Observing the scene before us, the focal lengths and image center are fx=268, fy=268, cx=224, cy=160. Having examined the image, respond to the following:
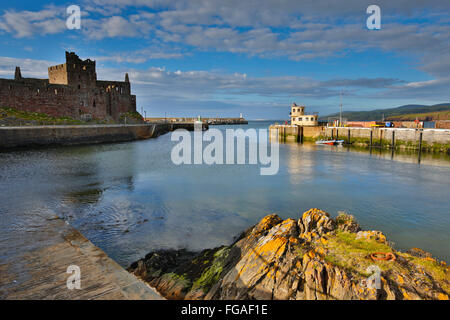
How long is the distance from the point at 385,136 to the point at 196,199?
42.0 meters

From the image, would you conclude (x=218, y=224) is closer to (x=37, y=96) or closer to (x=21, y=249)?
(x=21, y=249)

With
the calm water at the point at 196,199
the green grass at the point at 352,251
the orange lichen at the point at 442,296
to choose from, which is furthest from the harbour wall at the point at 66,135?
the orange lichen at the point at 442,296

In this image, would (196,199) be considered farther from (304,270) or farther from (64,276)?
(304,270)

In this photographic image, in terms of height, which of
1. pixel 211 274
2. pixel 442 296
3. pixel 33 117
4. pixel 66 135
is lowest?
pixel 211 274

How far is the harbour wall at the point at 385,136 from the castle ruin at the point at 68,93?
47.4 meters

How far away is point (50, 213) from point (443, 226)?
18192mm

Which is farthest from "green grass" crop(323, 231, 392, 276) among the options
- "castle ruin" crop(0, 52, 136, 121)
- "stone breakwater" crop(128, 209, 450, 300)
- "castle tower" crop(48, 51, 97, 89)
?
"castle tower" crop(48, 51, 97, 89)

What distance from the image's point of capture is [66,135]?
141 feet

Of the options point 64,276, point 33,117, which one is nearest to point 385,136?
point 64,276

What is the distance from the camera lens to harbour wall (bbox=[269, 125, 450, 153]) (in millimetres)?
39875

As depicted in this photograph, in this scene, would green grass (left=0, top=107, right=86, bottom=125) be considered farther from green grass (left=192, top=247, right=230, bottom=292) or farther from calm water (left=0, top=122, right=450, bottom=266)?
green grass (left=192, top=247, right=230, bottom=292)

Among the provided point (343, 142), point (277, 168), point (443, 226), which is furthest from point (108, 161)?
point (343, 142)

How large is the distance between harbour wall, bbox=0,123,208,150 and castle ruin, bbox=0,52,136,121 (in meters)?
10.9

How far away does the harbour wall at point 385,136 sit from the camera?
39875mm
